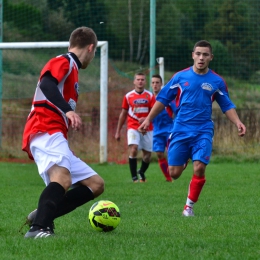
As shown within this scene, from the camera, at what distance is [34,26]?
68.7 feet

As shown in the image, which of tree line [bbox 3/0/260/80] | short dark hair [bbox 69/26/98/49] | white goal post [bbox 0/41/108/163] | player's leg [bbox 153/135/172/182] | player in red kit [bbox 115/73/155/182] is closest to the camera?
short dark hair [bbox 69/26/98/49]

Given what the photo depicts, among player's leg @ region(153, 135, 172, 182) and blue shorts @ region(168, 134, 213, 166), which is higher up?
blue shorts @ region(168, 134, 213, 166)

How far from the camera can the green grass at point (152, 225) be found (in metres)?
4.81

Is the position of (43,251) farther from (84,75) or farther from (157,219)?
(84,75)

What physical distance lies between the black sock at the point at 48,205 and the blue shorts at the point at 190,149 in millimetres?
2460

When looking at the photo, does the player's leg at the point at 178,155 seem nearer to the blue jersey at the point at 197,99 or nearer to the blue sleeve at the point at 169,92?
the blue jersey at the point at 197,99

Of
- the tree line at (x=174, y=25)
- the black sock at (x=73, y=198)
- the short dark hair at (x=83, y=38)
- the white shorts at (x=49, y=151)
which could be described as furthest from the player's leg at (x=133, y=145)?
the white shorts at (x=49, y=151)

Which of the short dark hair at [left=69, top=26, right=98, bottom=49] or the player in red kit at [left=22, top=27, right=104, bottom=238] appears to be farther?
the short dark hair at [left=69, top=26, right=98, bottom=49]

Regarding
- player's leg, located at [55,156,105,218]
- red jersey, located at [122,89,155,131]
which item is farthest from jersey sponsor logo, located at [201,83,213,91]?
red jersey, located at [122,89,155,131]

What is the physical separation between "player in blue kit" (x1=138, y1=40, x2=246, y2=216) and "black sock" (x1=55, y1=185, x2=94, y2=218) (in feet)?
6.15

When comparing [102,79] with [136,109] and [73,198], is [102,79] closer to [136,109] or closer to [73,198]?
[136,109]

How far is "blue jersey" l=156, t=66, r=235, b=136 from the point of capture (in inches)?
299

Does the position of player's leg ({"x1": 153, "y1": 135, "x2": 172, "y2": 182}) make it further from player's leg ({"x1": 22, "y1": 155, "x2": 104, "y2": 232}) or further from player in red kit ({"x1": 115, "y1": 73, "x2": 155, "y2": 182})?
player's leg ({"x1": 22, "y1": 155, "x2": 104, "y2": 232})

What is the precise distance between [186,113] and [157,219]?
4.43 ft
